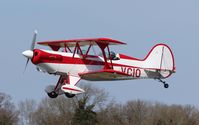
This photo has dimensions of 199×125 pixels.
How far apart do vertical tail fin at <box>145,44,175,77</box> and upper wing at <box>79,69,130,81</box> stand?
2981 millimetres

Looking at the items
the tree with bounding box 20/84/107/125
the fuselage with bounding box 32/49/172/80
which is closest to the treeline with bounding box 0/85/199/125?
the tree with bounding box 20/84/107/125

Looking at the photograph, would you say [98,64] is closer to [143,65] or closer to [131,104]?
[143,65]

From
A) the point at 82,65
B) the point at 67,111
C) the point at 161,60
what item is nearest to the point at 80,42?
the point at 82,65

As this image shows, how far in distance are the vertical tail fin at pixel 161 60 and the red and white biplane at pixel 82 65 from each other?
0.08 metres

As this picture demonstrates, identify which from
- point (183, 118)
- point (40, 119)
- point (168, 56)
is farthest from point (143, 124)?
point (168, 56)

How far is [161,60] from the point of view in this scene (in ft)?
137

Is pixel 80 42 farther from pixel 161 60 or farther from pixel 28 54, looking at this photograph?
pixel 161 60

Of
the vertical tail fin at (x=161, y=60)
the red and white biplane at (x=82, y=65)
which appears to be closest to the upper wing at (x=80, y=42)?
the red and white biplane at (x=82, y=65)

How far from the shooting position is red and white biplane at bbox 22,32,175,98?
3756 centimetres

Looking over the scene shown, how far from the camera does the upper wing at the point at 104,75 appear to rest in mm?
37531

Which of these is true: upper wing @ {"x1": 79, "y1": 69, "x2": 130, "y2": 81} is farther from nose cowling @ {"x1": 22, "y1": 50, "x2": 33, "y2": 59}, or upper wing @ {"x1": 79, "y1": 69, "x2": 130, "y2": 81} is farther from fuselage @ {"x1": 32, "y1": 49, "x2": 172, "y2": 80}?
nose cowling @ {"x1": 22, "y1": 50, "x2": 33, "y2": 59}

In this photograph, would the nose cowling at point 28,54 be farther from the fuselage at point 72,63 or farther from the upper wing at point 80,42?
the upper wing at point 80,42

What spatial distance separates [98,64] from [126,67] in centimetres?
183

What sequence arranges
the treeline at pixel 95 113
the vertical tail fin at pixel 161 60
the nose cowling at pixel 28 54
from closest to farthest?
the nose cowling at pixel 28 54
the vertical tail fin at pixel 161 60
the treeline at pixel 95 113
